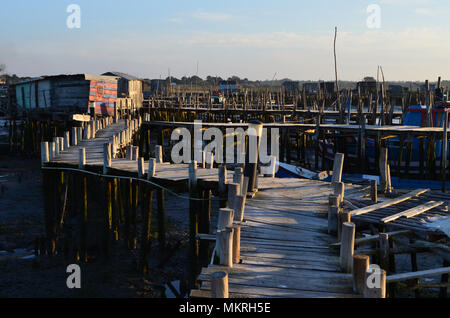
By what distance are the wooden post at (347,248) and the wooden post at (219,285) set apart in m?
2.16

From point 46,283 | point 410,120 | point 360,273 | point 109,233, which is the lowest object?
point 46,283

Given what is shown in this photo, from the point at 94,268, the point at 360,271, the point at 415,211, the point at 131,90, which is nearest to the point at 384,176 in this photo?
the point at 415,211

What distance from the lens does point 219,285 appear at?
17.6ft

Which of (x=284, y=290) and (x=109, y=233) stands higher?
(x=284, y=290)

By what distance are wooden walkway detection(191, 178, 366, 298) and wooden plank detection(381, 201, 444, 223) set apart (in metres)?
1.25

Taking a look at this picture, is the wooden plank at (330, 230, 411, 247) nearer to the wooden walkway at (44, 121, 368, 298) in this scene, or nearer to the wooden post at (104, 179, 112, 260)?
the wooden walkway at (44, 121, 368, 298)

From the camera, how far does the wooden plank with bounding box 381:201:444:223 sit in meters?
9.56

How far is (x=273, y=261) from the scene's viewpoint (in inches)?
288

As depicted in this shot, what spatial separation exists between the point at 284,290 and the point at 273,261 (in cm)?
102

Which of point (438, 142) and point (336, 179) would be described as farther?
point (438, 142)

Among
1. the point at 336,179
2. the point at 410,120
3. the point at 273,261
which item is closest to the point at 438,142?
the point at 410,120

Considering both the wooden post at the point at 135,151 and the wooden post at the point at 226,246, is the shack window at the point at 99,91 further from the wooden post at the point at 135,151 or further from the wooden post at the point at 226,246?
the wooden post at the point at 226,246

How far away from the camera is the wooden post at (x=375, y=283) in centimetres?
543
